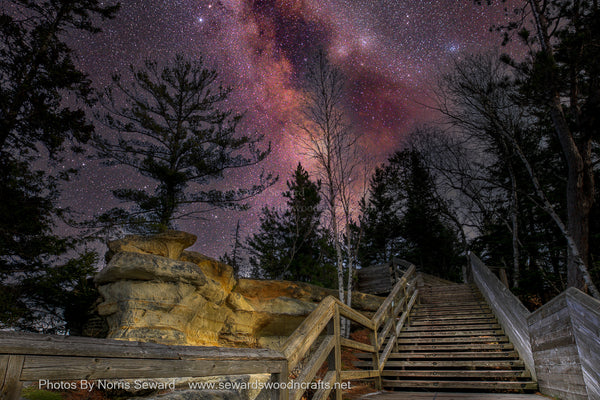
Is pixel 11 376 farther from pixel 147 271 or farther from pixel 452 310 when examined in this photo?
pixel 452 310

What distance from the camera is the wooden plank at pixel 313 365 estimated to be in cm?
258

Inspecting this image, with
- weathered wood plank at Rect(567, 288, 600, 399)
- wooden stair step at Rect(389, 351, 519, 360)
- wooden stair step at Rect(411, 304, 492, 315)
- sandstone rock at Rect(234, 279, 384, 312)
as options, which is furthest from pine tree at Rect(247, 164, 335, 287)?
weathered wood plank at Rect(567, 288, 600, 399)

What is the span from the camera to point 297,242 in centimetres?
1944

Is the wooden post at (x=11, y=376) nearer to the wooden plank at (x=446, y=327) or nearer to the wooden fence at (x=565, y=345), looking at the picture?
the wooden fence at (x=565, y=345)

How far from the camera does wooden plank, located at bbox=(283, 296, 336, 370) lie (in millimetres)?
2563

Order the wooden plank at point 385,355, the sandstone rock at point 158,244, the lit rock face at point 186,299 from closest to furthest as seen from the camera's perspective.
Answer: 1. the wooden plank at point 385,355
2. the lit rock face at point 186,299
3. the sandstone rock at point 158,244

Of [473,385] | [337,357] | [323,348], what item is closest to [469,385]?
[473,385]

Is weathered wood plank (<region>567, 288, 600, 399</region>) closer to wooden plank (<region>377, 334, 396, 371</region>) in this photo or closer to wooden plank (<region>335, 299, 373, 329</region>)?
wooden plank (<region>335, 299, 373, 329</region>)

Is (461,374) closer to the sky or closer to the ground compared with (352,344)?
closer to the ground

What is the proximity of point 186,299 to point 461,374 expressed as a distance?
6621 millimetres

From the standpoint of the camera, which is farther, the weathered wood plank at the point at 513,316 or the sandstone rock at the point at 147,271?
the sandstone rock at the point at 147,271

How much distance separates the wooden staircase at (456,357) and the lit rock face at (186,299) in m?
4.49

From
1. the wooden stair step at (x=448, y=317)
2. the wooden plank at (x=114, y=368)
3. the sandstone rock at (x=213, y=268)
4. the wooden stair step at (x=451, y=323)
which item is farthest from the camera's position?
the sandstone rock at (x=213, y=268)

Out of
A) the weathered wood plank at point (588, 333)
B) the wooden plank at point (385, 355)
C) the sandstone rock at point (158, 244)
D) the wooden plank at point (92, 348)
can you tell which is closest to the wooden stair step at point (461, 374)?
the wooden plank at point (385, 355)
